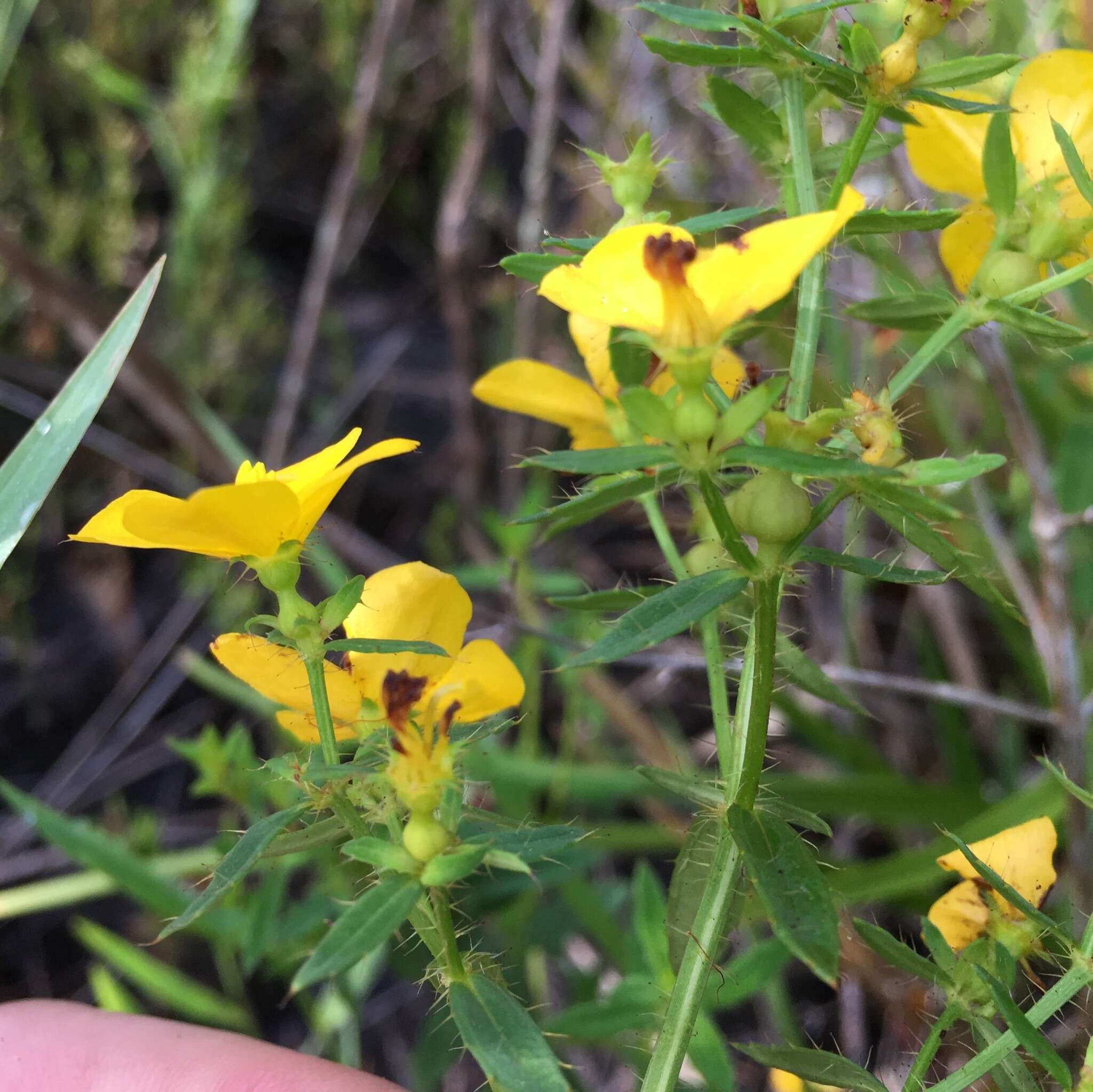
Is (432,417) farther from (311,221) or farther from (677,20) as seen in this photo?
(677,20)

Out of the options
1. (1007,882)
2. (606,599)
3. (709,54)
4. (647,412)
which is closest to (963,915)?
(1007,882)

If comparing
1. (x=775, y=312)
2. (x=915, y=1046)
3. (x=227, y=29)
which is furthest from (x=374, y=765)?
(x=227, y=29)

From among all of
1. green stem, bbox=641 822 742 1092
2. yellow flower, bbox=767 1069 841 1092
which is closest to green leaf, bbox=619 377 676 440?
green stem, bbox=641 822 742 1092

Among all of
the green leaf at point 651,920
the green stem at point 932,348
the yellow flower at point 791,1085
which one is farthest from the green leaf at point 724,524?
the yellow flower at point 791,1085

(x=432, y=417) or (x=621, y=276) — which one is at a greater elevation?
(x=621, y=276)

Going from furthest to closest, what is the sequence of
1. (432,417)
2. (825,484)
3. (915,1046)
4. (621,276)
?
(432,417)
(915,1046)
(825,484)
(621,276)

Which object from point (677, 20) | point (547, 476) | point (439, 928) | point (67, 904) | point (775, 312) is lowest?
point (67, 904)
